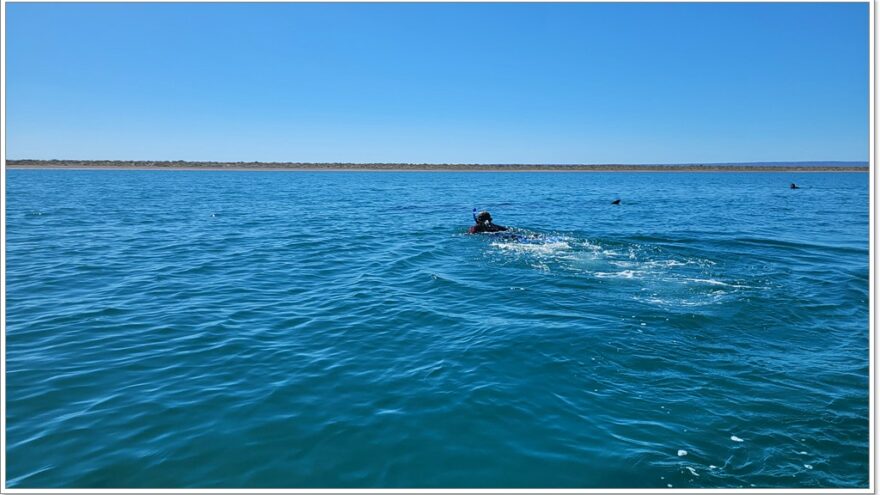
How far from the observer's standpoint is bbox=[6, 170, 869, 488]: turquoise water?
557 centimetres

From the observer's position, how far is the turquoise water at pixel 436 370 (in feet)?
18.3

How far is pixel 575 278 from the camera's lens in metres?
14.1

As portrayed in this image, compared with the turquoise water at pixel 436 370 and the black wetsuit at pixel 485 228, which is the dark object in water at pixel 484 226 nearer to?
the black wetsuit at pixel 485 228

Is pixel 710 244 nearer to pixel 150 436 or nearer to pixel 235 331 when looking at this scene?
pixel 235 331

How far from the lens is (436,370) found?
793 cm

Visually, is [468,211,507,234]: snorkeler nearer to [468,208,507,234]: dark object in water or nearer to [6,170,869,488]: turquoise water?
[468,208,507,234]: dark object in water

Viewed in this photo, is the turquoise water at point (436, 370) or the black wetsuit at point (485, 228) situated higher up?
Answer: the black wetsuit at point (485, 228)

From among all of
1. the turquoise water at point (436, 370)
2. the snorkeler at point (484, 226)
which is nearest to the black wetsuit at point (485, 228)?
the snorkeler at point (484, 226)

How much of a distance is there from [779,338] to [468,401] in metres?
6.79

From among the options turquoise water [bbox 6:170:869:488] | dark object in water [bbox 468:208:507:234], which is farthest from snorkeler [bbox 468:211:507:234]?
turquoise water [bbox 6:170:869:488]

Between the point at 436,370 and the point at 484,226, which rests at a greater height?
the point at 484,226

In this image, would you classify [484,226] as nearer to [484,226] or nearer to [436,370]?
[484,226]

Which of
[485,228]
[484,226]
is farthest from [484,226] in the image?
[485,228]

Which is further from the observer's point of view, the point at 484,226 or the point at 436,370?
the point at 484,226
